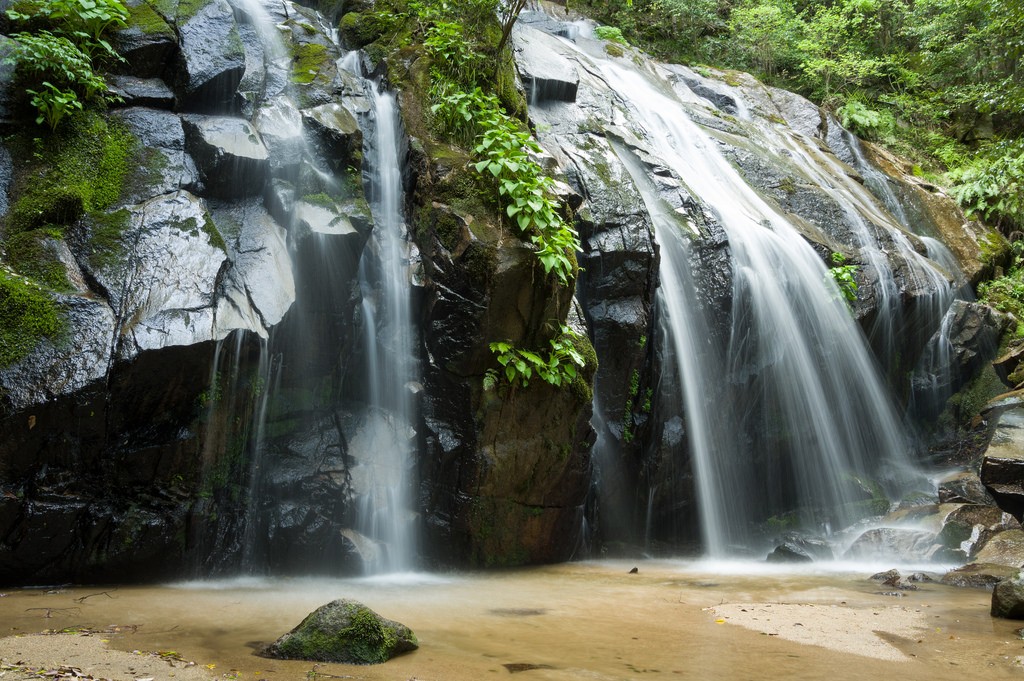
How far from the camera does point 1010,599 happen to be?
17.5 ft

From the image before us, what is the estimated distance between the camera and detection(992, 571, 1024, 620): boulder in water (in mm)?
5285

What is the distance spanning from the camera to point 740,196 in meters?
12.2

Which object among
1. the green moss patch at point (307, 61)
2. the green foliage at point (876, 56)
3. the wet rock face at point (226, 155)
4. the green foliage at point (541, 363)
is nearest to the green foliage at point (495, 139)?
the green foliage at point (541, 363)

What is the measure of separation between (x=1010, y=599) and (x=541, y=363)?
418 cm

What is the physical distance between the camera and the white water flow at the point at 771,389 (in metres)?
9.70

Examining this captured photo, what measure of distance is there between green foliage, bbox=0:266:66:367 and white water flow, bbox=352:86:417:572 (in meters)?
2.96

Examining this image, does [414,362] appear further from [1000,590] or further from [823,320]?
[823,320]

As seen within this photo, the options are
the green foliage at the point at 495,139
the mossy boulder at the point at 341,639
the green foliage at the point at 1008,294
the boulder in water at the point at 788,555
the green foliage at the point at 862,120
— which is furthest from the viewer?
the green foliage at the point at 862,120

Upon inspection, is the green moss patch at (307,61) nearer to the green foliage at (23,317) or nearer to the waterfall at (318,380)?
the waterfall at (318,380)

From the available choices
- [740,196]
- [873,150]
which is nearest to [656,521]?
[740,196]

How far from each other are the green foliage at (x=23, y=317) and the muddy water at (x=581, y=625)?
5.87 ft

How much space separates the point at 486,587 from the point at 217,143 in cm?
509

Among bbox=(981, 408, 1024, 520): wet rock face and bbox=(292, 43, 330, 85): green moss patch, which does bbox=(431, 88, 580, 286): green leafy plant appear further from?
bbox=(981, 408, 1024, 520): wet rock face

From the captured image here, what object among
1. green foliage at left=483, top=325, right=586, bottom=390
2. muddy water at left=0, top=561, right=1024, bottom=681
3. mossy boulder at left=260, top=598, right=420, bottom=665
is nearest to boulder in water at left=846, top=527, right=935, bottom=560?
muddy water at left=0, top=561, right=1024, bottom=681
